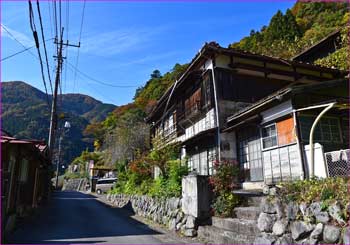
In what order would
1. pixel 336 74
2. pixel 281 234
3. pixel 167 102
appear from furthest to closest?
pixel 167 102 → pixel 336 74 → pixel 281 234

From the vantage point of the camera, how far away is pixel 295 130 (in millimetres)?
11203

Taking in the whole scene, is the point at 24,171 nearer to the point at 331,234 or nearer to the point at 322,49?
the point at 331,234

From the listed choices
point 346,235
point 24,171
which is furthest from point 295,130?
point 24,171

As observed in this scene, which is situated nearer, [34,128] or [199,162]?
[199,162]

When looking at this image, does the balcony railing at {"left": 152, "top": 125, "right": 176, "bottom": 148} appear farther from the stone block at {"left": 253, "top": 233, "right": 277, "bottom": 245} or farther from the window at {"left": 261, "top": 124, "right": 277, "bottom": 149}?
the stone block at {"left": 253, "top": 233, "right": 277, "bottom": 245}

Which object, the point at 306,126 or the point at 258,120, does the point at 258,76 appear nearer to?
the point at 258,120

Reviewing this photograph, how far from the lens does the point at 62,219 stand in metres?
14.5

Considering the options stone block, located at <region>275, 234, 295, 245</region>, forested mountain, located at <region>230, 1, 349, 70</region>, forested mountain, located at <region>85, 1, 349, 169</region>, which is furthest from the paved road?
forested mountain, located at <region>230, 1, 349, 70</region>

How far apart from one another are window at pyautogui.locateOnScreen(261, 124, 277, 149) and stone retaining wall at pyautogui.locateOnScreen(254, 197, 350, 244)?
542 cm

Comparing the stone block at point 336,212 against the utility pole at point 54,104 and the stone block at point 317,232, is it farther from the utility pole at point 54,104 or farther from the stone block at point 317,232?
the utility pole at point 54,104

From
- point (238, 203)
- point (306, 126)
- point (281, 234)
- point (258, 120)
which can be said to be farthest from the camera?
point (258, 120)

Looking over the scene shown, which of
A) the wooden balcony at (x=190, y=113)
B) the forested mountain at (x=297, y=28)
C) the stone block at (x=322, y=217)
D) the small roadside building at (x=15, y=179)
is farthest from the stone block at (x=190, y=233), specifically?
the forested mountain at (x=297, y=28)

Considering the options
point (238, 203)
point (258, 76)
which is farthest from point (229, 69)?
point (238, 203)

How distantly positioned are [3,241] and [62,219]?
573 centimetres
